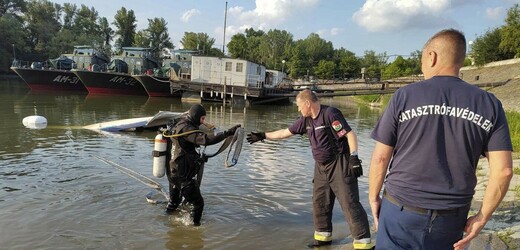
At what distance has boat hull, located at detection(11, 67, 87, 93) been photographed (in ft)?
129

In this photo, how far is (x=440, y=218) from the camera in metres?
2.35

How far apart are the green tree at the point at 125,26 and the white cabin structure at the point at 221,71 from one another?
56736 millimetres

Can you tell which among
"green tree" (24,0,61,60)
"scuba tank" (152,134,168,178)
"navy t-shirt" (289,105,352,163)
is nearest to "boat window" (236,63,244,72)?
"scuba tank" (152,134,168,178)

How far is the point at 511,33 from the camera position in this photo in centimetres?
3612

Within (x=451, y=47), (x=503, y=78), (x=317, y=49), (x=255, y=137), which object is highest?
(x=317, y=49)

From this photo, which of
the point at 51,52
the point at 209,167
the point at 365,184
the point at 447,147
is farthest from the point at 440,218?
the point at 51,52

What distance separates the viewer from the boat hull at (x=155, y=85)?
120 feet

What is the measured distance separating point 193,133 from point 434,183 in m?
3.52

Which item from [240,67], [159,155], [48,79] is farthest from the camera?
[48,79]

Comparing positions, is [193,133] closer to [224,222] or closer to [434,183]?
[224,222]

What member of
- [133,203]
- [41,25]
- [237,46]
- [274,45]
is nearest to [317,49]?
[274,45]

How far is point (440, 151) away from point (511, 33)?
135 ft

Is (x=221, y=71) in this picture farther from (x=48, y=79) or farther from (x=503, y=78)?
(x=503, y=78)

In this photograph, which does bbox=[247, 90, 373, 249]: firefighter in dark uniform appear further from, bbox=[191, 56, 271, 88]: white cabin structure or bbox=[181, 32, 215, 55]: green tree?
bbox=[181, 32, 215, 55]: green tree
